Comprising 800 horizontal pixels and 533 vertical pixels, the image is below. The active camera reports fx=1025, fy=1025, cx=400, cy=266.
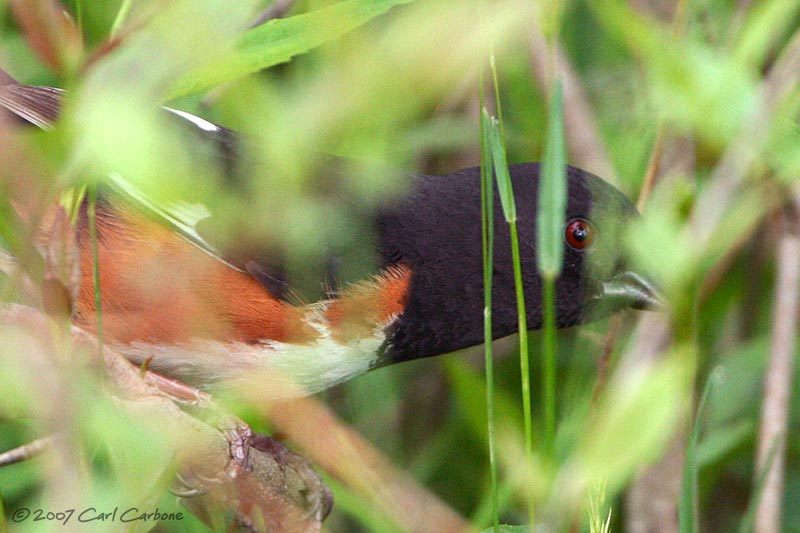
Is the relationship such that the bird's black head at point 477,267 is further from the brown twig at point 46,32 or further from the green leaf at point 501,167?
the brown twig at point 46,32

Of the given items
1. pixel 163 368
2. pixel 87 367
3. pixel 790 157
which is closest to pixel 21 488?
pixel 163 368

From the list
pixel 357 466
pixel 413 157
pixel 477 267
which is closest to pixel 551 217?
pixel 357 466

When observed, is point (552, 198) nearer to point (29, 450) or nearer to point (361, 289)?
point (29, 450)

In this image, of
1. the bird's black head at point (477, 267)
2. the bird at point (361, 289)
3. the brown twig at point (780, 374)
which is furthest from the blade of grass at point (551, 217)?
the brown twig at point (780, 374)

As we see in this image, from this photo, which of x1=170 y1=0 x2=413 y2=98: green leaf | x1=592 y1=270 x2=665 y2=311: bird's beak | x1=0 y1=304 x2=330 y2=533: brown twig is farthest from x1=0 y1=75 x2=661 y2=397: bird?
x1=170 y1=0 x2=413 y2=98: green leaf

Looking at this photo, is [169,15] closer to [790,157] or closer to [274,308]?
[790,157]

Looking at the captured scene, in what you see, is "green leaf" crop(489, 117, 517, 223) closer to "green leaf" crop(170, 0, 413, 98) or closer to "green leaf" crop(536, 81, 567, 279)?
"green leaf" crop(536, 81, 567, 279)
